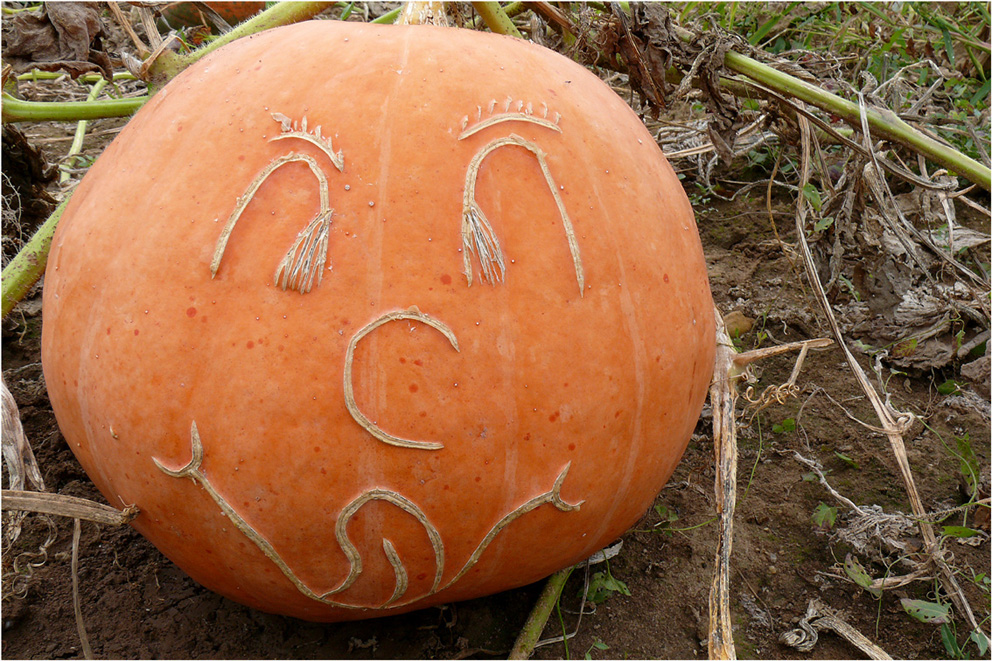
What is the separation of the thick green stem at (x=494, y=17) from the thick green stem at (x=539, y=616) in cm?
117

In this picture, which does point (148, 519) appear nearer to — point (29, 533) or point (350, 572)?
point (350, 572)

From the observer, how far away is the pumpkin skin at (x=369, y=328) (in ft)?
3.91

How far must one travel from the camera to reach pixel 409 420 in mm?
1186

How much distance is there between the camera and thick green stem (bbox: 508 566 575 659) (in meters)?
1.52

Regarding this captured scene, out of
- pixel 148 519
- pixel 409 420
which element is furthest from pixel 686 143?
pixel 148 519

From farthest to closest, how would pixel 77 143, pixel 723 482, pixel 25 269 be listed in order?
pixel 77 143, pixel 25 269, pixel 723 482

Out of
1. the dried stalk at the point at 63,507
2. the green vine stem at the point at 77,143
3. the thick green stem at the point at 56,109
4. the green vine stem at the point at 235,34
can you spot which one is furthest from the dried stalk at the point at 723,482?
the green vine stem at the point at 77,143

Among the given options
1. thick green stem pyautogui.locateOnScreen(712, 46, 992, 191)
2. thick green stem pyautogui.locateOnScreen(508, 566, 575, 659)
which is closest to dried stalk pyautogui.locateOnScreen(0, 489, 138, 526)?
thick green stem pyautogui.locateOnScreen(508, 566, 575, 659)

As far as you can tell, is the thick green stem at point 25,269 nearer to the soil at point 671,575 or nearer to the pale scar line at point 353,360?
the soil at point 671,575

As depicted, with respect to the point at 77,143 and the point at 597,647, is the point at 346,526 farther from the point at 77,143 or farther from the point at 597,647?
the point at 77,143

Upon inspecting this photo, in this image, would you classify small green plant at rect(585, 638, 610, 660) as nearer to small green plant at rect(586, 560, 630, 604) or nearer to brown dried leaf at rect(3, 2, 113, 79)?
small green plant at rect(586, 560, 630, 604)

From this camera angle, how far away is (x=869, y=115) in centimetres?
183

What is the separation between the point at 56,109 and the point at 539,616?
5.02ft

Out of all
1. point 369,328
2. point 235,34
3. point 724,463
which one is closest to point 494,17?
point 235,34
